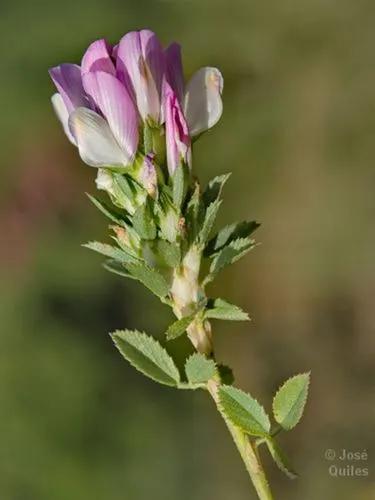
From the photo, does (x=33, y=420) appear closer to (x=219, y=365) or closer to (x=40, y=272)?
(x=40, y=272)

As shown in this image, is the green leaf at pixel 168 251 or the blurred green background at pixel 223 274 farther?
the blurred green background at pixel 223 274

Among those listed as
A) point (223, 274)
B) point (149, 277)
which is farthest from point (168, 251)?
point (223, 274)

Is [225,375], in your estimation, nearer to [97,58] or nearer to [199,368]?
[199,368]

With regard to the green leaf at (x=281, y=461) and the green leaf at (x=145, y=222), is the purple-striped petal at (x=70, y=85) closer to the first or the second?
the green leaf at (x=145, y=222)

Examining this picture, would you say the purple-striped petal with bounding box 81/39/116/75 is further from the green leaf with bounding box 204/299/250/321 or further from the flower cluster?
the green leaf with bounding box 204/299/250/321

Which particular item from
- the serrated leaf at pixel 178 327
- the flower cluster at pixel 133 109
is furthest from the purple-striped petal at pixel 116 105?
the serrated leaf at pixel 178 327
